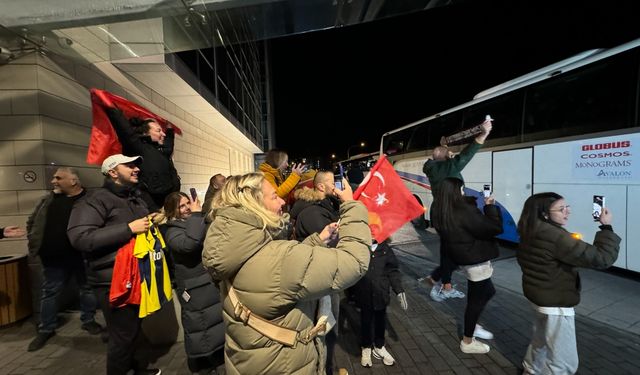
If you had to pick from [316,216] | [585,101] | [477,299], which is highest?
[585,101]

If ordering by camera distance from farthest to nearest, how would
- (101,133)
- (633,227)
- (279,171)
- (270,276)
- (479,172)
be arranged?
(479,172) < (633,227) < (279,171) < (101,133) < (270,276)

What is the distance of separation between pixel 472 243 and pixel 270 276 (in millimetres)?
2652

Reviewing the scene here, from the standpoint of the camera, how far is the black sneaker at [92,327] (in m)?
3.95

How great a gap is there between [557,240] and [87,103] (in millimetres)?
6576

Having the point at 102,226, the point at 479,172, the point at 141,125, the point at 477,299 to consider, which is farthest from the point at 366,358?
the point at 479,172

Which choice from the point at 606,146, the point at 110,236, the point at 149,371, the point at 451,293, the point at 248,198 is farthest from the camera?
the point at 606,146

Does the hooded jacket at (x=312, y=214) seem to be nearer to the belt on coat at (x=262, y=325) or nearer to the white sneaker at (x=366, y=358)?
the belt on coat at (x=262, y=325)

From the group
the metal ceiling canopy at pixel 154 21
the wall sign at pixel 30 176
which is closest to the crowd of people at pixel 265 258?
the wall sign at pixel 30 176

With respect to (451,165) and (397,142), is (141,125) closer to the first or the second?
(451,165)

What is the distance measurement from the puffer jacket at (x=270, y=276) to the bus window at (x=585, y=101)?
6.30 m

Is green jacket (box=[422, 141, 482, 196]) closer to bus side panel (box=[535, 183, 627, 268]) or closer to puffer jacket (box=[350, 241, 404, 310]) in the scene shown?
puffer jacket (box=[350, 241, 404, 310])

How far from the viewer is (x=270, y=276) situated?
4.92 feet

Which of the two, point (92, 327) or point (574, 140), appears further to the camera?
point (574, 140)

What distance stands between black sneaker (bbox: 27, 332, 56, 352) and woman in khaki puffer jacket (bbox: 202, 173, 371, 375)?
3.44 m
